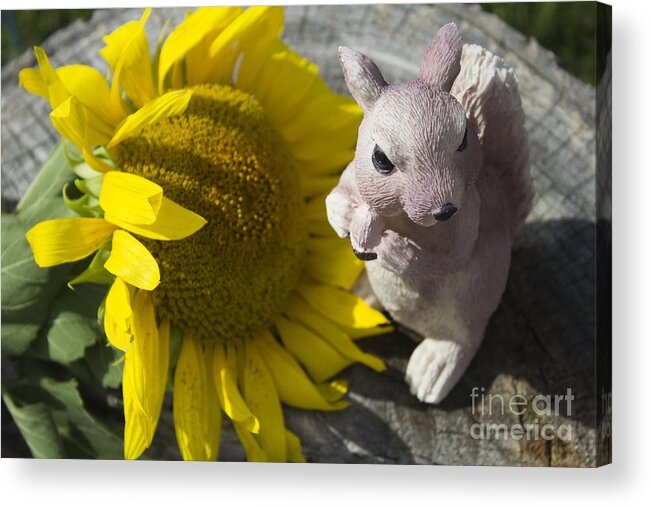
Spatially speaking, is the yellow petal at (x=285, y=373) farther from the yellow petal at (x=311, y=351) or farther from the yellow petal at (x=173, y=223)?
the yellow petal at (x=173, y=223)

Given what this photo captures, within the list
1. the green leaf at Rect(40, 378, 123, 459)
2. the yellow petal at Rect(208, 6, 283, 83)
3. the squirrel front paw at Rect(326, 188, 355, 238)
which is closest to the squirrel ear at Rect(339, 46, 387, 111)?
the squirrel front paw at Rect(326, 188, 355, 238)

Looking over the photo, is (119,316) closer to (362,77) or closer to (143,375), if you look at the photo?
(143,375)

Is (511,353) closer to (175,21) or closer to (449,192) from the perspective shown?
(449,192)

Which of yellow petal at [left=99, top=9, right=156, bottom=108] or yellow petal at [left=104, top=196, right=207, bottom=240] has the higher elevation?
yellow petal at [left=99, top=9, right=156, bottom=108]

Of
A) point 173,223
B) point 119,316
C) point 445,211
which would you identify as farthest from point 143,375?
point 445,211

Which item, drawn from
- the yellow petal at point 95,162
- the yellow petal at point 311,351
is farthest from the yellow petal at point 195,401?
the yellow petal at point 95,162

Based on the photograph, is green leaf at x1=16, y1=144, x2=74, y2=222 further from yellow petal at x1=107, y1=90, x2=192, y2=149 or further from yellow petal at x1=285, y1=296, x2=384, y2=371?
yellow petal at x1=285, y1=296, x2=384, y2=371
